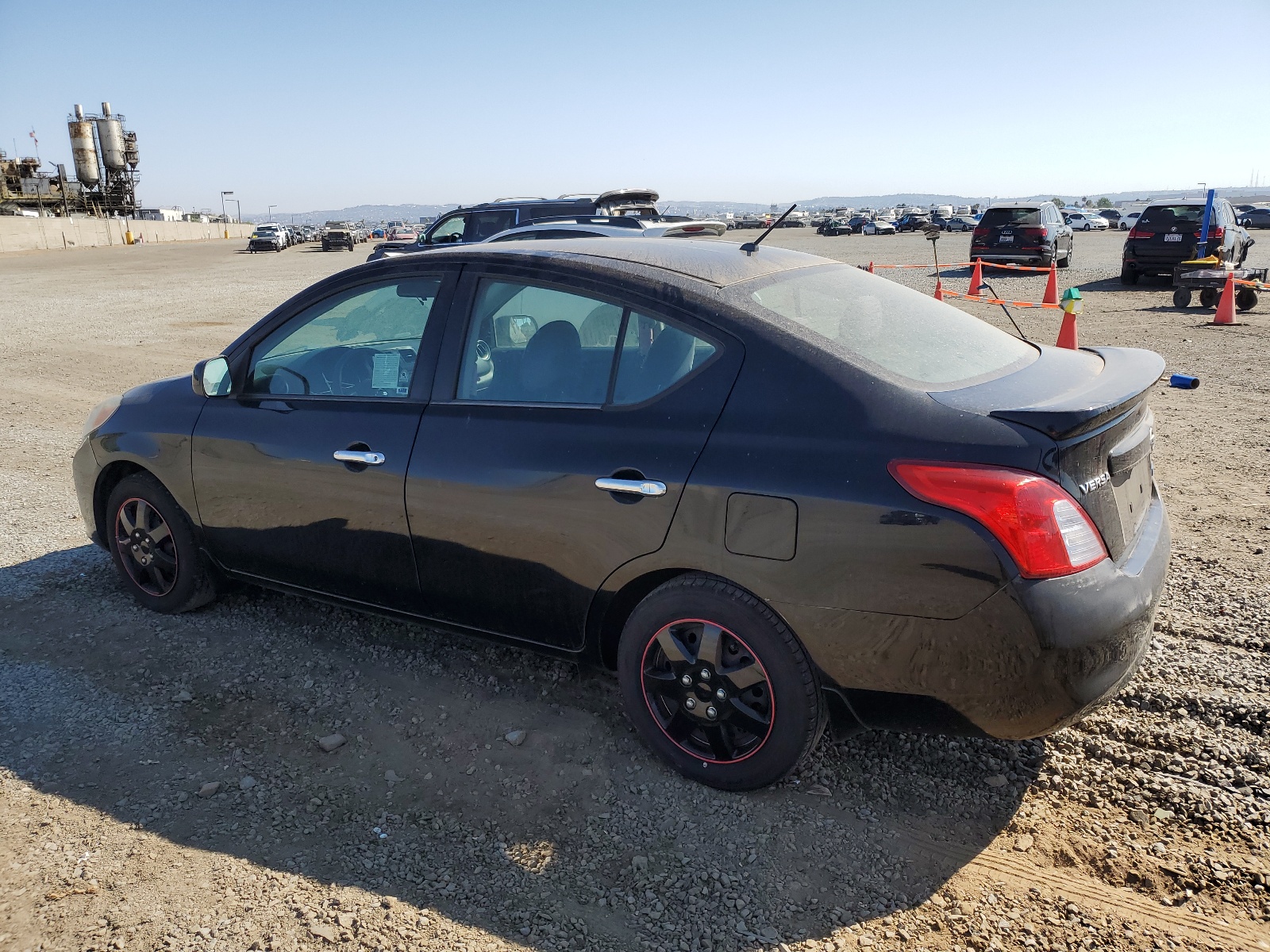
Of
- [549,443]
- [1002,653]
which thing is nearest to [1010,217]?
[549,443]

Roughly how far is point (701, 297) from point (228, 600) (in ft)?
9.68

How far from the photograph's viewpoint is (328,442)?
3.64 m

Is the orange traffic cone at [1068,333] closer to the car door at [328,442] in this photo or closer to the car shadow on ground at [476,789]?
the car shadow on ground at [476,789]

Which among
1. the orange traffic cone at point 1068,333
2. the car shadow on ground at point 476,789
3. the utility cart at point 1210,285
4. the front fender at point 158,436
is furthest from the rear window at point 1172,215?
the front fender at point 158,436

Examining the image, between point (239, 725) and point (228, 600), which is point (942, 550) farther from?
point (228, 600)

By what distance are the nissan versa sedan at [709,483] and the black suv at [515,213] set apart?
10.7 meters

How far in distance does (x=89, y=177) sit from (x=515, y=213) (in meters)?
94.8

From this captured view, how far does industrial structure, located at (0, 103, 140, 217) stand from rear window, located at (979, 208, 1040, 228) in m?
86.5

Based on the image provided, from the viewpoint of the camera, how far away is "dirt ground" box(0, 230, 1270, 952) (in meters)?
2.50

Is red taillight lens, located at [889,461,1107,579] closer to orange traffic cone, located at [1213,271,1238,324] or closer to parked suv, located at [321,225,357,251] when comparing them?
orange traffic cone, located at [1213,271,1238,324]

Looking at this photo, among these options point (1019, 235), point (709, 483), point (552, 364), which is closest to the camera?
point (709, 483)

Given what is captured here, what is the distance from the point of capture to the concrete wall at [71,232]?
48812mm

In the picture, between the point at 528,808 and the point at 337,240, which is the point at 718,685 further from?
the point at 337,240

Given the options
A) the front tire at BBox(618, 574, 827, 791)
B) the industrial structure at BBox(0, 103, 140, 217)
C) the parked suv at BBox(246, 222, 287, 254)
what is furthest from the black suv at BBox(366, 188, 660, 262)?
the industrial structure at BBox(0, 103, 140, 217)
